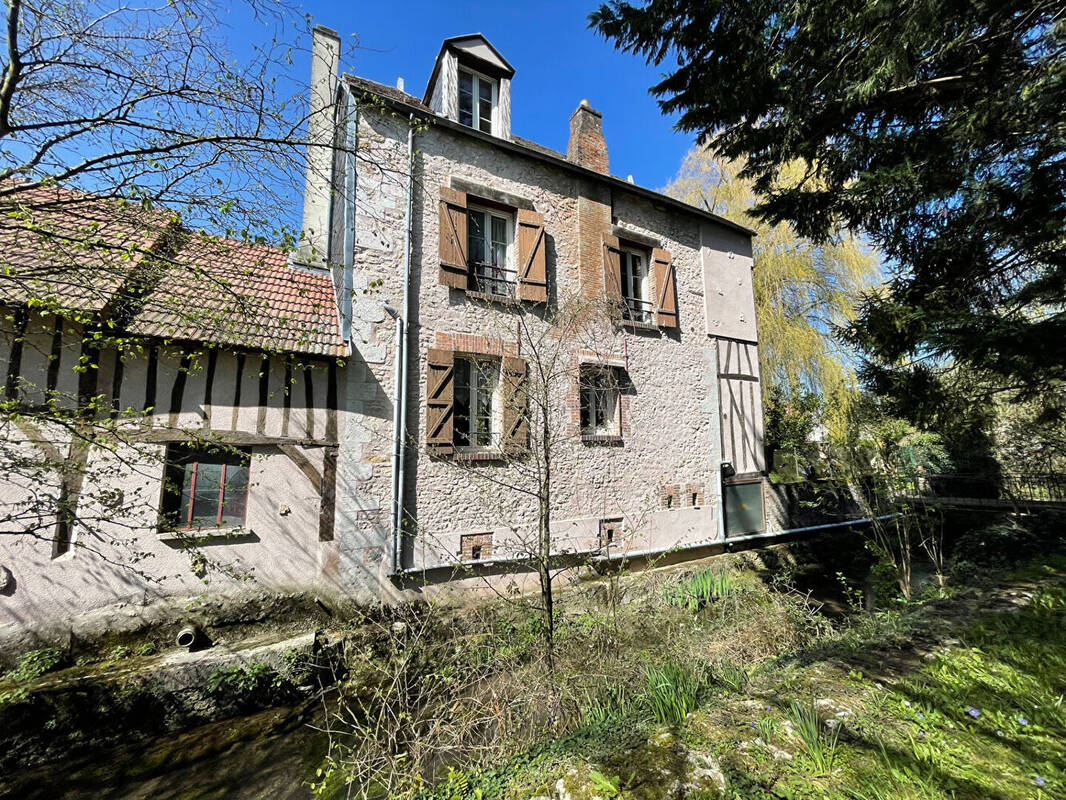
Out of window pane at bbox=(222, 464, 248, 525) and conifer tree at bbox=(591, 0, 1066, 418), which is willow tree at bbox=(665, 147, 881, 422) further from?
window pane at bbox=(222, 464, 248, 525)

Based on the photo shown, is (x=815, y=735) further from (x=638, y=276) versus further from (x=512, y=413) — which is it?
(x=638, y=276)

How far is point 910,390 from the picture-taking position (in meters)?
5.48

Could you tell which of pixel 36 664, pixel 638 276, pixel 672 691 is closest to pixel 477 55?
pixel 638 276

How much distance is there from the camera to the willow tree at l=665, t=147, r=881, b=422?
421 inches

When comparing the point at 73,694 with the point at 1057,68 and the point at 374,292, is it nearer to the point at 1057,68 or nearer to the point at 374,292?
the point at 374,292

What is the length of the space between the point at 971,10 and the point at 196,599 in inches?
365

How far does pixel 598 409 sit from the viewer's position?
7.48 meters

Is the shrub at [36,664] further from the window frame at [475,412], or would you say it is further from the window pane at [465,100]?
the window pane at [465,100]

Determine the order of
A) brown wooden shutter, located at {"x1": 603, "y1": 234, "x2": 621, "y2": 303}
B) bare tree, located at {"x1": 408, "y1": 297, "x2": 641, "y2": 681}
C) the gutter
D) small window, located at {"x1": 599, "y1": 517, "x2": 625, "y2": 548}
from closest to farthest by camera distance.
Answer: the gutter
bare tree, located at {"x1": 408, "y1": 297, "x2": 641, "y2": 681}
small window, located at {"x1": 599, "y1": 517, "x2": 625, "y2": 548}
brown wooden shutter, located at {"x1": 603, "y1": 234, "x2": 621, "y2": 303}

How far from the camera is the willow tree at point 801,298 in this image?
421 inches

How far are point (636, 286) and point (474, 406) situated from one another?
13.7 ft


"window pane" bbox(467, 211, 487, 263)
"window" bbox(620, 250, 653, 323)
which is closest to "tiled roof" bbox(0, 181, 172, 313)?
"window pane" bbox(467, 211, 487, 263)

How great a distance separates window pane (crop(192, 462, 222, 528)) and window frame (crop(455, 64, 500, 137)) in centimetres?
646

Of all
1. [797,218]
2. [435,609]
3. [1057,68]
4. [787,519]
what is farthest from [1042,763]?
[787,519]
